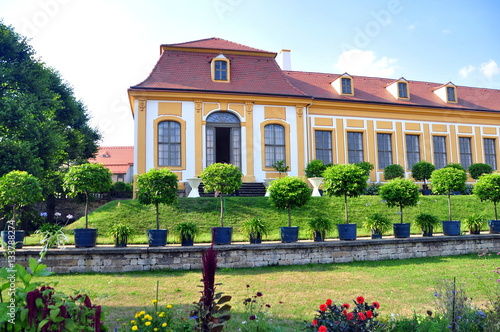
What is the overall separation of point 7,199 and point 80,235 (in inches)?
75.6

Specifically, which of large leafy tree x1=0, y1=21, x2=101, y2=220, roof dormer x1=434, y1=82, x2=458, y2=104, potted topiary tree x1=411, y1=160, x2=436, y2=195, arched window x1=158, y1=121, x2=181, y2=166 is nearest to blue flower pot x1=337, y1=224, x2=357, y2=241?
arched window x1=158, y1=121, x2=181, y2=166

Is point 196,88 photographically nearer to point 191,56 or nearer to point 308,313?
point 191,56

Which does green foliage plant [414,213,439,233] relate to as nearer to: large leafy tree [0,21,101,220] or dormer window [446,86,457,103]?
large leafy tree [0,21,101,220]

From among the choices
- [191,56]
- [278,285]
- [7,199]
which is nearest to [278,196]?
[278,285]

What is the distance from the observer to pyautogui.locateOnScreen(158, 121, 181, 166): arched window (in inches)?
695

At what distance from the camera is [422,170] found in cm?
2041

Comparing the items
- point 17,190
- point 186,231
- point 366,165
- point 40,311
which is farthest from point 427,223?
point 17,190

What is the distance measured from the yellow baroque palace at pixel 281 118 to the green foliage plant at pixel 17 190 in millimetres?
7994

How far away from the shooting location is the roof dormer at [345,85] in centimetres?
2155

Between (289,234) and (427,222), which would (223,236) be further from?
(427,222)

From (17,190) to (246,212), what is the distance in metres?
7.00

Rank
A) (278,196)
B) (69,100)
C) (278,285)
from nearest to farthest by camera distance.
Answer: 1. (278,285)
2. (278,196)
3. (69,100)

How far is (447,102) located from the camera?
23406 millimetres

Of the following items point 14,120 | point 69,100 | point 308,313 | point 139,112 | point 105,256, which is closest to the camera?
point 308,313
